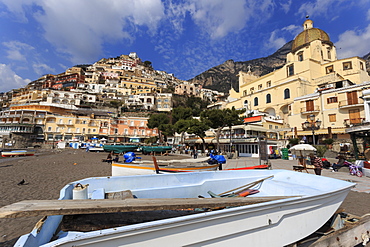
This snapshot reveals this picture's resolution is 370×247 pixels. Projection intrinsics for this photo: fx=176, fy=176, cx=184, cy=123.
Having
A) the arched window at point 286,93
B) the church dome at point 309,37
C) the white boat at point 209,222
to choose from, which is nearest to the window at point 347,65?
the church dome at point 309,37

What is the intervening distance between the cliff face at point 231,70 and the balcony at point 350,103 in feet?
351

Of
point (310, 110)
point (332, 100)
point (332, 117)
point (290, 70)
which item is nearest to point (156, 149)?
point (310, 110)

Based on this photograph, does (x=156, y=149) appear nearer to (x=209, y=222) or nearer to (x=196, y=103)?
(x=209, y=222)

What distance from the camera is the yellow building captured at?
80.7 feet

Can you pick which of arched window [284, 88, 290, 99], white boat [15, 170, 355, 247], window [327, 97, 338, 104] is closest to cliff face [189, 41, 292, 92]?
arched window [284, 88, 290, 99]

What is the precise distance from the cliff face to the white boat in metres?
131

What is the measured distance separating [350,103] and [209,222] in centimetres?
3139

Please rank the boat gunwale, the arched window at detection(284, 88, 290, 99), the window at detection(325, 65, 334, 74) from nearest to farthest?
the boat gunwale
the arched window at detection(284, 88, 290, 99)
the window at detection(325, 65, 334, 74)

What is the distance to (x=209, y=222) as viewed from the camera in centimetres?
194

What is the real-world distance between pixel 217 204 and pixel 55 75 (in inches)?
4216

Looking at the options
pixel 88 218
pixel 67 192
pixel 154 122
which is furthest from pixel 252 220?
pixel 154 122

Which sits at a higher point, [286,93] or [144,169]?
[286,93]

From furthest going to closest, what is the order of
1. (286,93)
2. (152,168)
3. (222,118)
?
(286,93) → (222,118) → (152,168)

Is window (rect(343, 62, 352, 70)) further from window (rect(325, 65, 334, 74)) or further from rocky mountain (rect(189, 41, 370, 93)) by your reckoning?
rocky mountain (rect(189, 41, 370, 93))
